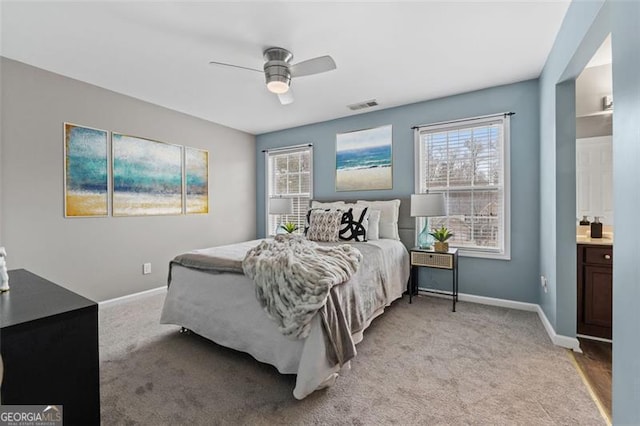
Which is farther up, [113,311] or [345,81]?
[345,81]

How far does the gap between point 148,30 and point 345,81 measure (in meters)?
1.84

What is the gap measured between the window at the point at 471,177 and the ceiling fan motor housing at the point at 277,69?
202cm

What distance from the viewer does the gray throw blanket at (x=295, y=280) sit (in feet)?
5.72

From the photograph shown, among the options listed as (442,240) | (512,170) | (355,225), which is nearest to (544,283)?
(442,240)

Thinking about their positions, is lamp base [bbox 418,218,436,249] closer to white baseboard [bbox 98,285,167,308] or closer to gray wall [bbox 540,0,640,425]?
gray wall [bbox 540,0,640,425]

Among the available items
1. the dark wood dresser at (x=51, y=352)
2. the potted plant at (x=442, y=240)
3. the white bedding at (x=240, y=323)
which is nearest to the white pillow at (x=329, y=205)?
the potted plant at (x=442, y=240)

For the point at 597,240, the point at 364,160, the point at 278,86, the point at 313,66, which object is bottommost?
the point at 597,240

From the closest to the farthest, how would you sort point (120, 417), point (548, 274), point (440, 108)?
point (120, 417) → point (548, 274) → point (440, 108)

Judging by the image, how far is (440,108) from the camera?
11.8 feet

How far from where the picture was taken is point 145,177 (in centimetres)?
368

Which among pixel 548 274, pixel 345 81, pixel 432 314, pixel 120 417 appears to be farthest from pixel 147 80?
pixel 548 274

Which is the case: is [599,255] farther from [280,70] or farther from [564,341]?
[280,70]

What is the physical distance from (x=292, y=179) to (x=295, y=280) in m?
3.30

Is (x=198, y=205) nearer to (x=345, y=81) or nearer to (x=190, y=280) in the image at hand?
(x=190, y=280)
